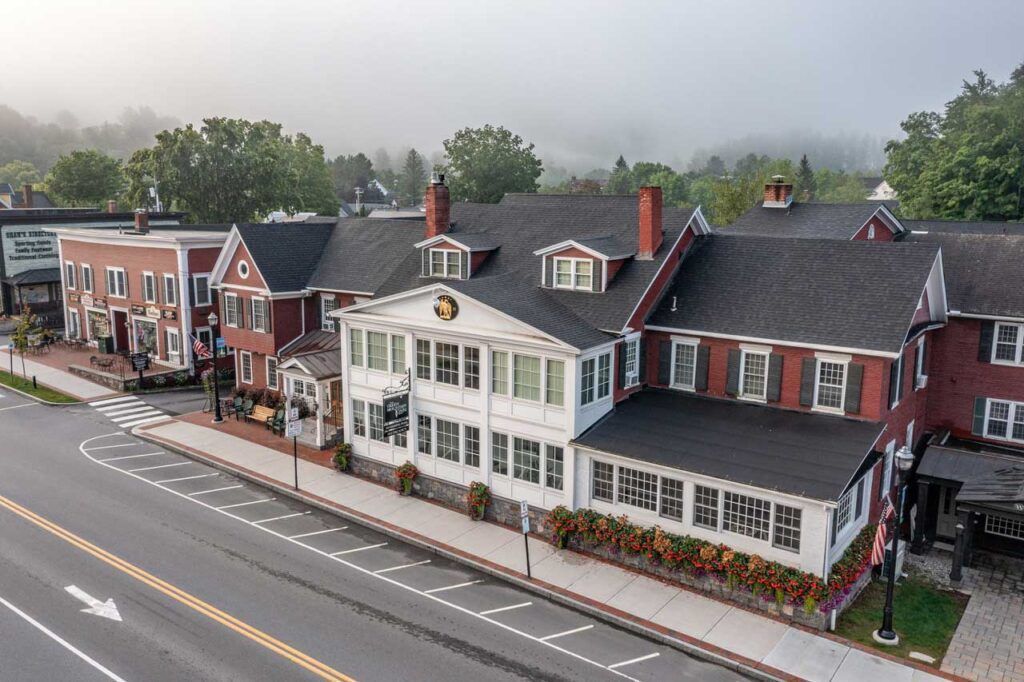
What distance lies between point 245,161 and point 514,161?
3219 centimetres

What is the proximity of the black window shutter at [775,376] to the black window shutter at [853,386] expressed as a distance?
2.07m

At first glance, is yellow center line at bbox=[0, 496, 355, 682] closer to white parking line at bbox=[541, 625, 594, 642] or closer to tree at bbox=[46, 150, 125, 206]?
white parking line at bbox=[541, 625, 594, 642]

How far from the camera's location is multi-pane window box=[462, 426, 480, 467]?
Result: 2578 centimetres

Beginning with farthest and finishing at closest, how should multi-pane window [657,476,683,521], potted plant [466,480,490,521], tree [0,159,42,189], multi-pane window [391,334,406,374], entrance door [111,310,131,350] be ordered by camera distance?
tree [0,159,42,189] < entrance door [111,310,131,350] < multi-pane window [391,334,406,374] < potted plant [466,480,490,521] < multi-pane window [657,476,683,521]

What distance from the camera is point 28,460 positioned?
30797mm

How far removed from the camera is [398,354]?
90.2ft

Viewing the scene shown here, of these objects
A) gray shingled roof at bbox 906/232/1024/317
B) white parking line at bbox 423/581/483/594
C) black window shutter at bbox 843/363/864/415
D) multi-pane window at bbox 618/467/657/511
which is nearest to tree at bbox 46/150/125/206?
white parking line at bbox 423/581/483/594

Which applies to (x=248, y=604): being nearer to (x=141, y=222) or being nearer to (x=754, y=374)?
(x=754, y=374)

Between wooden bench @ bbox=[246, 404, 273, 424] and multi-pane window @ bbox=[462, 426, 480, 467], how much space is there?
12866mm

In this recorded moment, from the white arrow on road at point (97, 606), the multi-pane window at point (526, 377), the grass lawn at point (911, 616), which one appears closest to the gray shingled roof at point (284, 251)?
the multi-pane window at point (526, 377)

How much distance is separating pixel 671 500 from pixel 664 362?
255 inches

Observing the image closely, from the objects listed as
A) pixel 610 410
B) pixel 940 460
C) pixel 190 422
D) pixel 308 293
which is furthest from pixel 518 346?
pixel 190 422

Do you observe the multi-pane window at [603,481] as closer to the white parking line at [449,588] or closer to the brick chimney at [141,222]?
the white parking line at [449,588]

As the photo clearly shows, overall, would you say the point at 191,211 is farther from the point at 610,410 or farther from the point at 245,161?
the point at 610,410
